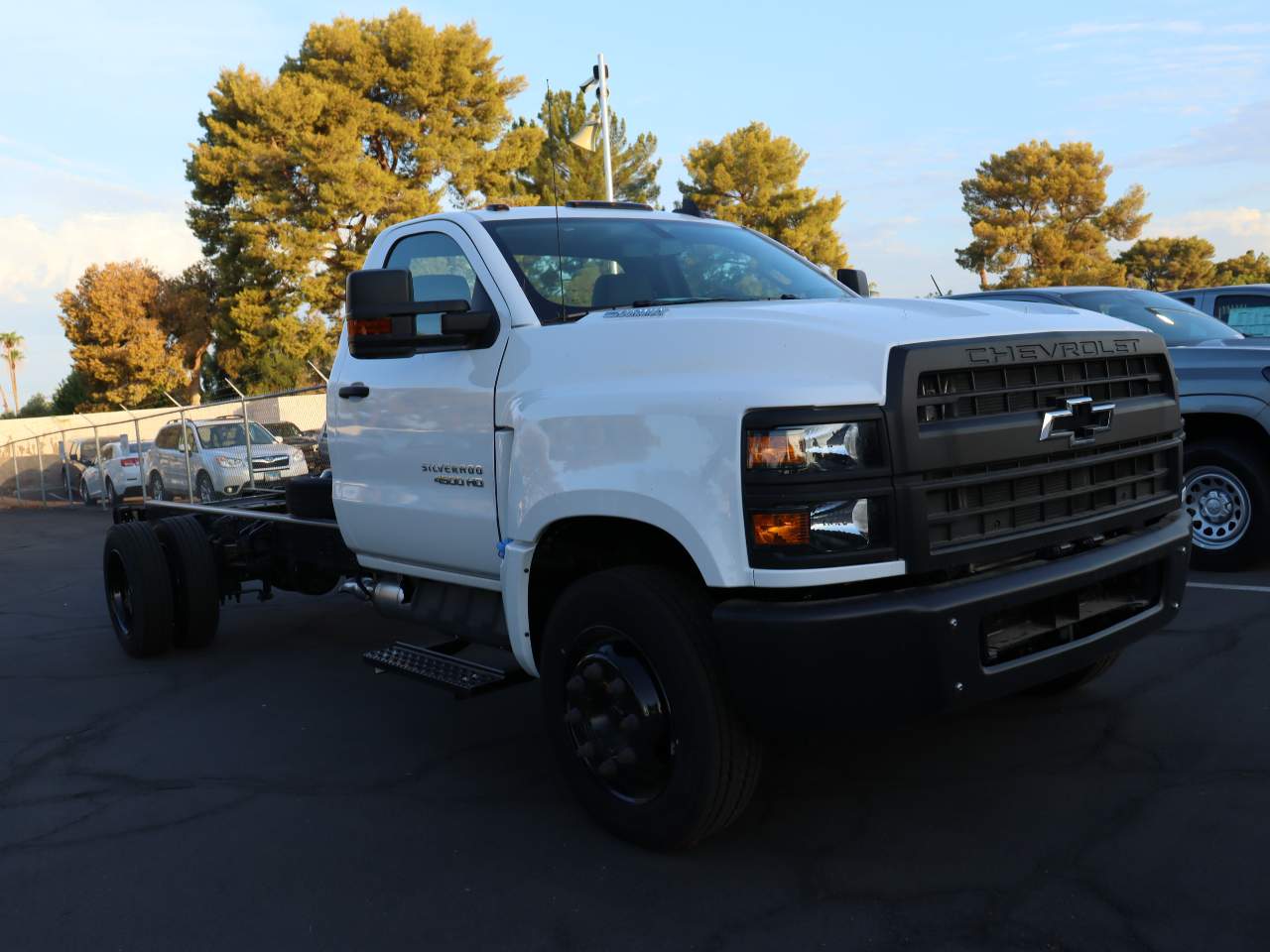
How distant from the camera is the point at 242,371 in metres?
42.8

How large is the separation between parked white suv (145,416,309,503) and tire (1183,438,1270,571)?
214 inches

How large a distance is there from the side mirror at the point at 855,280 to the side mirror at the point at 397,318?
6.82 feet

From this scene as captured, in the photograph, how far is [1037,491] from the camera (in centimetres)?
324

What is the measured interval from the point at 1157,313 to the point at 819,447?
6.10 metres

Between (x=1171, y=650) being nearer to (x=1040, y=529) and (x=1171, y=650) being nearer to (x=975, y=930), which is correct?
(x=1040, y=529)

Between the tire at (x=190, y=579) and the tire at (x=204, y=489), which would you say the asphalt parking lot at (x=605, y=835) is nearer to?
the tire at (x=190, y=579)

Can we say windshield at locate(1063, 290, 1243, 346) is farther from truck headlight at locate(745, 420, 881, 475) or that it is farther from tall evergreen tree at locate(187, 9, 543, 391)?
tall evergreen tree at locate(187, 9, 543, 391)

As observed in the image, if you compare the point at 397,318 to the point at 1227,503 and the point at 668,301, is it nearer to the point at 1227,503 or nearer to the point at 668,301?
the point at 668,301

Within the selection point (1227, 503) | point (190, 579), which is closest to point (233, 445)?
point (190, 579)

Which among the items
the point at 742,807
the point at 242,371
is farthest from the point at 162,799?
the point at 242,371

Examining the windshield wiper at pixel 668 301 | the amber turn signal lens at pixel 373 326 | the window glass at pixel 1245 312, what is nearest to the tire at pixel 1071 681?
the windshield wiper at pixel 668 301

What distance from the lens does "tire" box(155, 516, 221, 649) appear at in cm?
650

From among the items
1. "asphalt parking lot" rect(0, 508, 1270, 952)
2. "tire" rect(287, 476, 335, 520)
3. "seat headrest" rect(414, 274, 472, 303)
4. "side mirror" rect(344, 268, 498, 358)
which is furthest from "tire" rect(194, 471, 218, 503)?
"side mirror" rect(344, 268, 498, 358)

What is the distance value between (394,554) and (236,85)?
37984mm
